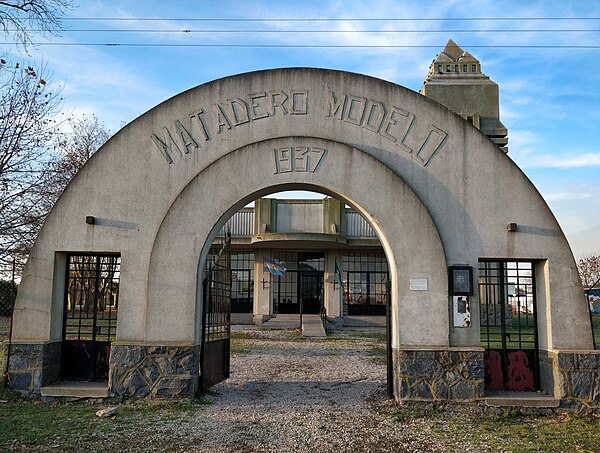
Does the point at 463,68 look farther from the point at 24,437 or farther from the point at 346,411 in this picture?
the point at 24,437

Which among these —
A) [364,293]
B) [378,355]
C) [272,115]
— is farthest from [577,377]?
[364,293]

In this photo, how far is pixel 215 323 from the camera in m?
9.57

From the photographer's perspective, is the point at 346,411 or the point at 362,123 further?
the point at 362,123

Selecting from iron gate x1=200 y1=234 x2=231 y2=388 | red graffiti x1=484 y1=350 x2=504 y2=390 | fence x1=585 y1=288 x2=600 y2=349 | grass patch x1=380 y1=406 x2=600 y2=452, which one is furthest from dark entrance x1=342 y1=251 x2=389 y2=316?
grass patch x1=380 y1=406 x2=600 y2=452

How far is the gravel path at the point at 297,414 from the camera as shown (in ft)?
21.1

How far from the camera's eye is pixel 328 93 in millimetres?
8773

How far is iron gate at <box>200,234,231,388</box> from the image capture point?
348 inches

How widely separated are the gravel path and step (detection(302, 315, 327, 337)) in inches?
245

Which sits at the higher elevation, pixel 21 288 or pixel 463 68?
pixel 463 68

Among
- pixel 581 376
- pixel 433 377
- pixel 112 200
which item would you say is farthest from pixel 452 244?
pixel 112 200

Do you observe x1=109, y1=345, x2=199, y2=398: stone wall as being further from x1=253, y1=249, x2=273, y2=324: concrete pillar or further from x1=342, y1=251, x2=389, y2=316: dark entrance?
x1=342, y1=251, x2=389, y2=316: dark entrance

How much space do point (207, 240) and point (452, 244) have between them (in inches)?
154

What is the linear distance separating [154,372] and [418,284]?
4.34m

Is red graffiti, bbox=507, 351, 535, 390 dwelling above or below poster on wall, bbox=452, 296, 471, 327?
below
